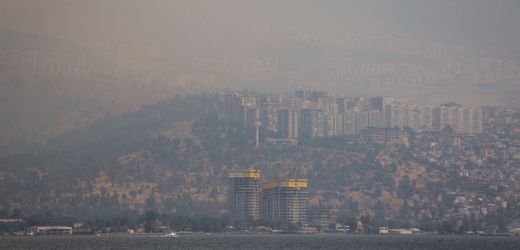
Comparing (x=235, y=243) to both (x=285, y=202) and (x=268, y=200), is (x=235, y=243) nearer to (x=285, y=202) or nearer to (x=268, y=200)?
(x=285, y=202)

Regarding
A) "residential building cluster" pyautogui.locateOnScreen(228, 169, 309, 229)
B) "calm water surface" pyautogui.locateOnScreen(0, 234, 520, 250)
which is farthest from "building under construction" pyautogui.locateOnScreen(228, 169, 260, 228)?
"calm water surface" pyautogui.locateOnScreen(0, 234, 520, 250)

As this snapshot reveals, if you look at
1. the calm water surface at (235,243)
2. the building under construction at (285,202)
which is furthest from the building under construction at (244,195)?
the calm water surface at (235,243)

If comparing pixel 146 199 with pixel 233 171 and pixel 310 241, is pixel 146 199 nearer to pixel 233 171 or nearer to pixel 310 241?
pixel 233 171

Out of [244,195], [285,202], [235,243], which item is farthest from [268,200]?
[235,243]

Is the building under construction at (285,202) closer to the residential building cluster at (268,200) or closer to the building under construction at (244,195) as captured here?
the residential building cluster at (268,200)

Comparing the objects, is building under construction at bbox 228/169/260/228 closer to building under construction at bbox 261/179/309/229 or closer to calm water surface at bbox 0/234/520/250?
building under construction at bbox 261/179/309/229
